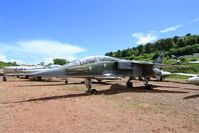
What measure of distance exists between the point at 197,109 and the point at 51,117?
5.97m

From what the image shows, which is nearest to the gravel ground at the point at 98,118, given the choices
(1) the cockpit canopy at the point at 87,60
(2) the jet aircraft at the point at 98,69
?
(2) the jet aircraft at the point at 98,69

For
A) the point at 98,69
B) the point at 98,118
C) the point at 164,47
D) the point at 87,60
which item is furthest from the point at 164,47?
the point at 98,118

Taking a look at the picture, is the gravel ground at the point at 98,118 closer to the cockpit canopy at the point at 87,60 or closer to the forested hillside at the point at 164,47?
the cockpit canopy at the point at 87,60

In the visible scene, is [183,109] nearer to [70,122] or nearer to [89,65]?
[70,122]

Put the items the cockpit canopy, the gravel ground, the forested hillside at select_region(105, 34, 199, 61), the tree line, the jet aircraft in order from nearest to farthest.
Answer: the gravel ground, the jet aircraft, the cockpit canopy, the forested hillside at select_region(105, 34, 199, 61), the tree line

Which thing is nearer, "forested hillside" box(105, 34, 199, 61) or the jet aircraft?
the jet aircraft

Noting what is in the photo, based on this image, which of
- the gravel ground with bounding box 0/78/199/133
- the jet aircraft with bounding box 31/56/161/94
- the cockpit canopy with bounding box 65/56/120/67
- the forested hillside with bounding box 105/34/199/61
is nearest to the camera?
the gravel ground with bounding box 0/78/199/133

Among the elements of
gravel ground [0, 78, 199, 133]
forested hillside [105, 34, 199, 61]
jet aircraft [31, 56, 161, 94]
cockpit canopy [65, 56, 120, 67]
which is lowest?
gravel ground [0, 78, 199, 133]

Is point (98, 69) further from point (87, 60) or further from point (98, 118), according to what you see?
point (98, 118)

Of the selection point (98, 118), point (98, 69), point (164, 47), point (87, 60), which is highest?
point (164, 47)

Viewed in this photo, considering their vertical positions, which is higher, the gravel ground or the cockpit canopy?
the cockpit canopy

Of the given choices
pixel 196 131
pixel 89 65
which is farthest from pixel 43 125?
pixel 89 65

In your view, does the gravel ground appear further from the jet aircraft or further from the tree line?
the tree line

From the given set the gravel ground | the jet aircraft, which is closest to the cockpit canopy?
the jet aircraft
